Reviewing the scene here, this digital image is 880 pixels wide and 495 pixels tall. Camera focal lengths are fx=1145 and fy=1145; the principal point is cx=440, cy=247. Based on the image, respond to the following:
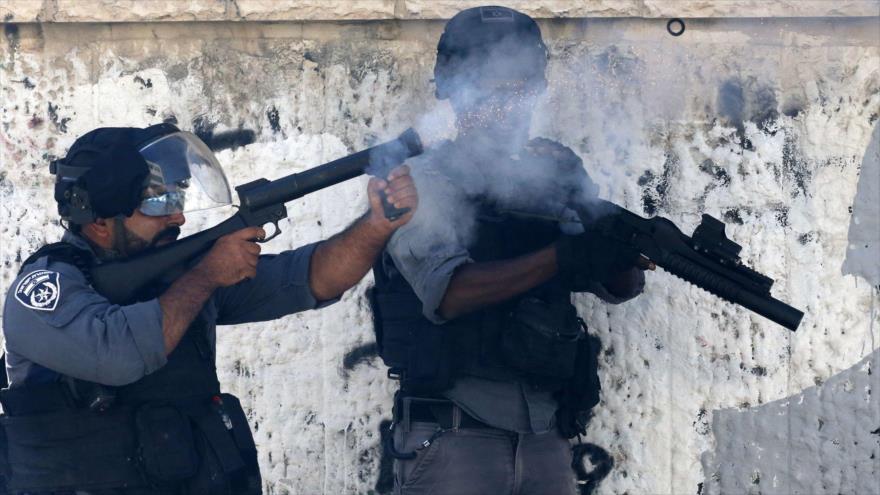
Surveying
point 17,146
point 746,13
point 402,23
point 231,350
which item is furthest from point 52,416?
point 746,13

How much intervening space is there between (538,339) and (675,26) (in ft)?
4.83

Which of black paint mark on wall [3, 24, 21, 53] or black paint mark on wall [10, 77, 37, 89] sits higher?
black paint mark on wall [3, 24, 21, 53]

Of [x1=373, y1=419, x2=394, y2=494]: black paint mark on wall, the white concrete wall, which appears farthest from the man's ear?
[x1=373, y1=419, x2=394, y2=494]: black paint mark on wall

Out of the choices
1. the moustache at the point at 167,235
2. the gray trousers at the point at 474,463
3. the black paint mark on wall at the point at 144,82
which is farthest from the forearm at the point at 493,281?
the black paint mark on wall at the point at 144,82

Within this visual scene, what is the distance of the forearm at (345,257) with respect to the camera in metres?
3.25

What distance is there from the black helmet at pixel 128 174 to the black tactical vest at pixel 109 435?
14 cm

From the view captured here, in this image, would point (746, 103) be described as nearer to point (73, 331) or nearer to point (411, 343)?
point (411, 343)

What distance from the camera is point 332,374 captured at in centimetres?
429

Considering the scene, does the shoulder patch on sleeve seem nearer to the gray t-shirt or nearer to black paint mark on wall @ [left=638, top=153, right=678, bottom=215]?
the gray t-shirt

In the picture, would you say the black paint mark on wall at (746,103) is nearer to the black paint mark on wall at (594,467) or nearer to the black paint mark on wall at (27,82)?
the black paint mark on wall at (594,467)

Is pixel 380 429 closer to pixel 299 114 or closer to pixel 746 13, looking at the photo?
pixel 299 114

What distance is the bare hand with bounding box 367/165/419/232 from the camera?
10.3ft

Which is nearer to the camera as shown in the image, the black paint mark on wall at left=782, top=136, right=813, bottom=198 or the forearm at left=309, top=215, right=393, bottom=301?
the forearm at left=309, top=215, right=393, bottom=301

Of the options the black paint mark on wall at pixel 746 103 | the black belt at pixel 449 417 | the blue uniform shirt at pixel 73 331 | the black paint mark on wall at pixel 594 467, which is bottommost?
the black paint mark on wall at pixel 594 467
